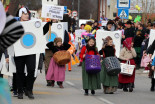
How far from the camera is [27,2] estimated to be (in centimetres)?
5031

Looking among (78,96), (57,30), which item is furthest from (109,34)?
(78,96)

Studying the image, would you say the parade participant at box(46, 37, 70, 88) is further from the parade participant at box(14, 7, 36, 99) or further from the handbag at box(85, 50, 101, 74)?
the parade participant at box(14, 7, 36, 99)

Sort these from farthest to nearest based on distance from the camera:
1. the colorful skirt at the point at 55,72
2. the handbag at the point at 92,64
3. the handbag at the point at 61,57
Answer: the colorful skirt at the point at 55,72 → the handbag at the point at 61,57 → the handbag at the point at 92,64

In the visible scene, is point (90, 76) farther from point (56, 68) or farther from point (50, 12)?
point (50, 12)

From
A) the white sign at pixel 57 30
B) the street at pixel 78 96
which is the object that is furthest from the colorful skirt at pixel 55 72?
the white sign at pixel 57 30

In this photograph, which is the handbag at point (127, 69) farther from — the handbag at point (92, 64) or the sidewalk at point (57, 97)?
the handbag at point (92, 64)

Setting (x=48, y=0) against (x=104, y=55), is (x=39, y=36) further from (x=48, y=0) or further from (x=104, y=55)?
(x=48, y=0)

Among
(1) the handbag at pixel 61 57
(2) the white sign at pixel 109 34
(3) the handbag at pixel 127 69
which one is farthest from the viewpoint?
(2) the white sign at pixel 109 34

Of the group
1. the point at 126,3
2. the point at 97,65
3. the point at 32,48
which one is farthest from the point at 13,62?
the point at 126,3

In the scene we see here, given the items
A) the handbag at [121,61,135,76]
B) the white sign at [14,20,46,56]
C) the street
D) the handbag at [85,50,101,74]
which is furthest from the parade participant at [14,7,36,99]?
the handbag at [121,61,135,76]

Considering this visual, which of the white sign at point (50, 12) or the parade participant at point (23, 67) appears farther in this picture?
the white sign at point (50, 12)

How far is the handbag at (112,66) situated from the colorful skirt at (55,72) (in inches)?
57.7

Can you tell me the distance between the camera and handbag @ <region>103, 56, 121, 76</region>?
44.0 ft

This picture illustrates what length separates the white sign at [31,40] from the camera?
11.1 m
